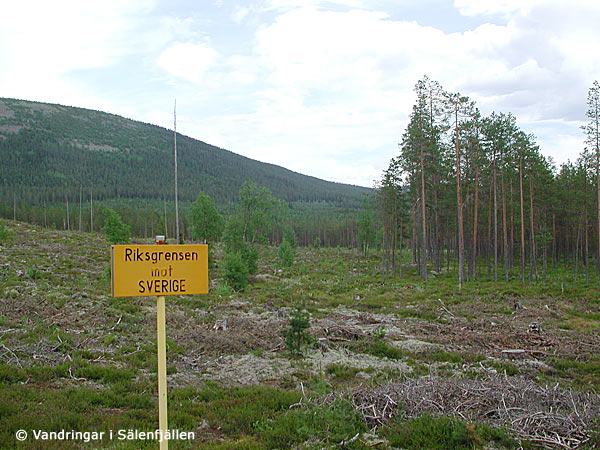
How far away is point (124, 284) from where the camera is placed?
4207 millimetres

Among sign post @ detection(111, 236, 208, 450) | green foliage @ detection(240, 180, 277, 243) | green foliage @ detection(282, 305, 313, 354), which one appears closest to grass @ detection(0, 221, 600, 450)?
green foliage @ detection(282, 305, 313, 354)

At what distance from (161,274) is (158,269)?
2.6 inches

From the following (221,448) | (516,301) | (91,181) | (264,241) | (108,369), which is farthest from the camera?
(91,181)

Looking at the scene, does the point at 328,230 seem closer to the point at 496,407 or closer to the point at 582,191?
the point at 582,191

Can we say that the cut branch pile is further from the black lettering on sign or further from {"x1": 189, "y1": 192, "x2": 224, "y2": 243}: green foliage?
{"x1": 189, "y1": 192, "x2": 224, "y2": 243}: green foliage

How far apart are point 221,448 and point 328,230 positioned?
99.1 metres

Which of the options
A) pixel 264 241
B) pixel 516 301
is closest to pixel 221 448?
pixel 516 301

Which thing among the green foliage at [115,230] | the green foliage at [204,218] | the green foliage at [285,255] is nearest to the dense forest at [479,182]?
the green foliage at [285,255]

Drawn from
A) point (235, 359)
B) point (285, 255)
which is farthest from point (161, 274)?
point (285, 255)

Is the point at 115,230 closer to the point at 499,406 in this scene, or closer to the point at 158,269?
the point at 158,269

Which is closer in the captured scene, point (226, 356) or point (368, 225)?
point (226, 356)

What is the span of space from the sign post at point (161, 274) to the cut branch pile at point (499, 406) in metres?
3.97

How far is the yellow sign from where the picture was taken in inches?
165

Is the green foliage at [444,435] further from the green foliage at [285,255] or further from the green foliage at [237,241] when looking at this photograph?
the green foliage at [285,255]
